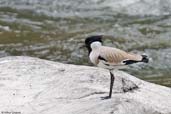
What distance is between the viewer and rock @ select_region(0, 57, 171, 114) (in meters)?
5.55

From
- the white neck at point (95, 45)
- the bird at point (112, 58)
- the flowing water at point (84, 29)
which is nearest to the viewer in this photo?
the bird at point (112, 58)

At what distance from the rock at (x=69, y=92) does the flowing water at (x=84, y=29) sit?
317 cm

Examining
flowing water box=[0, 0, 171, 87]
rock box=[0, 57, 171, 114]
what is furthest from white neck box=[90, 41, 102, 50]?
flowing water box=[0, 0, 171, 87]

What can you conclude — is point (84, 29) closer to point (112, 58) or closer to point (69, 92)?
point (69, 92)

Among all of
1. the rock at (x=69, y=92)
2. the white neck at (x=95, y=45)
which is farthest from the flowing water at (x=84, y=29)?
the white neck at (x=95, y=45)

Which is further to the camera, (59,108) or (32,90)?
(32,90)

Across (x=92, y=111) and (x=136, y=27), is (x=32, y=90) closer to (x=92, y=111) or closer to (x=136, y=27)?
(x=92, y=111)

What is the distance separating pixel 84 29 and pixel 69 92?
6.63 meters

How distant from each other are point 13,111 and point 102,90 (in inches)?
42.7

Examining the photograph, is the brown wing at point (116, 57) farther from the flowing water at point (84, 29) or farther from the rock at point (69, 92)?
the flowing water at point (84, 29)

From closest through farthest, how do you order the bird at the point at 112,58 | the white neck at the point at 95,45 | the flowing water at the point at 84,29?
the bird at the point at 112,58 → the white neck at the point at 95,45 → the flowing water at the point at 84,29

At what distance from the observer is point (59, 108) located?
5.57m

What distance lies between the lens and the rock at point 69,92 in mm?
5547

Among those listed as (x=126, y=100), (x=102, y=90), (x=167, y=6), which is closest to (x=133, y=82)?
(x=102, y=90)
